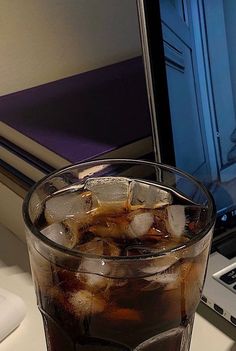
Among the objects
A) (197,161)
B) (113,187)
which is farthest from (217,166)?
(113,187)

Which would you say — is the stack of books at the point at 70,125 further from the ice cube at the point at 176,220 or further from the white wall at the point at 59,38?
the ice cube at the point at 176,220

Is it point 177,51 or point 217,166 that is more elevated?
point 177,51

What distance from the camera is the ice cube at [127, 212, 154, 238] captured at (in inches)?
18.9

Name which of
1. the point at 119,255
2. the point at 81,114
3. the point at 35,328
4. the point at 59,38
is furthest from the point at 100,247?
the point at 59,38

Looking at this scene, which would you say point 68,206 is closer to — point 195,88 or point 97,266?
point 97,266

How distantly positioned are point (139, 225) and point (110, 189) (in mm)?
52

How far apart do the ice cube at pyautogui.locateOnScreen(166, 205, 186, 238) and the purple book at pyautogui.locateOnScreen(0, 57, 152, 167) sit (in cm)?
19

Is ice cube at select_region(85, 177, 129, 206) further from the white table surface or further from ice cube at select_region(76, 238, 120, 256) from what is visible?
the white table surface

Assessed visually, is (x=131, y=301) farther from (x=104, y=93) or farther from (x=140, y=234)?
(x=104, y=93)

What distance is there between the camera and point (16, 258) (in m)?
0.73

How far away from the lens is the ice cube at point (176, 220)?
48 centimetres

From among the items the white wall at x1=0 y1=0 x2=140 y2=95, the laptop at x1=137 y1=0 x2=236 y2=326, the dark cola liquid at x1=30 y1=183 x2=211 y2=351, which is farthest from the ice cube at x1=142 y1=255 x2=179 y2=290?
the white wall at x1=0 y1=0 x2=140 y2=95

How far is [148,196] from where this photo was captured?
52cm

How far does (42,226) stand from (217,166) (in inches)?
9.6
